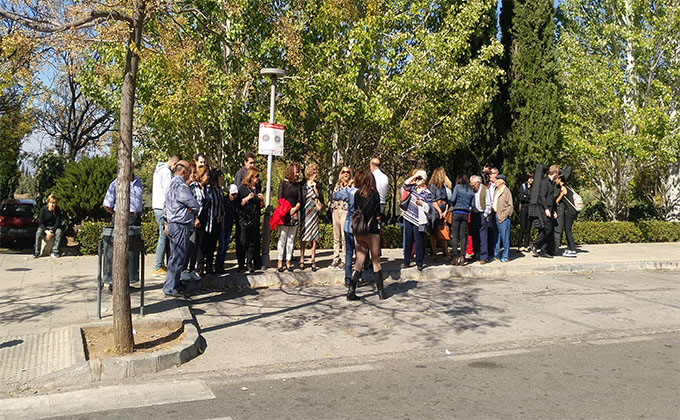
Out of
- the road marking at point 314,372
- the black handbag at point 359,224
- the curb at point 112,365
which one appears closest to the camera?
the curb at point 112,365

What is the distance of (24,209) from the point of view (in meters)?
17.7

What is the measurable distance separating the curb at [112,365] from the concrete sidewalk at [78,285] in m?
0.04

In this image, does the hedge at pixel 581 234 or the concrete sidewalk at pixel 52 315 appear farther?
the hedge at pixel 581 234

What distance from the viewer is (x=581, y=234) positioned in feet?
60.6

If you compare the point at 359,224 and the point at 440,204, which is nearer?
the point at 359,224

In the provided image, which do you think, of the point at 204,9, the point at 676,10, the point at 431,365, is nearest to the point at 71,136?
the point at 204,9

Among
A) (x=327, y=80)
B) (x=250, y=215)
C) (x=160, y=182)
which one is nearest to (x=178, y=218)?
(x=160, y=182)

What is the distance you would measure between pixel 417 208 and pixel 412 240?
0.75 m

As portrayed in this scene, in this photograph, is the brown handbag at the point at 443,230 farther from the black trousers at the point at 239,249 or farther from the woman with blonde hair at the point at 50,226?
the woman with blonde hair at the point at 50,226

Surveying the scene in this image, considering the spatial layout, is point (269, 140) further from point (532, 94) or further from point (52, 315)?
point (532, 94)

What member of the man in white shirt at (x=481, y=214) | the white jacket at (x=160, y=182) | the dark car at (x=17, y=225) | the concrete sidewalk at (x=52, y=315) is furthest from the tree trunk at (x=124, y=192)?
the dark car at (x=17, y=225)

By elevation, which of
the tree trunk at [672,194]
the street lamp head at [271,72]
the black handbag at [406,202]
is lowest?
the black handbag at [406,202]

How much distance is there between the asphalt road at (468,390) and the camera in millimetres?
5004

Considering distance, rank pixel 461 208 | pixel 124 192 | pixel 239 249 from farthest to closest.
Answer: pixel 461 208 < pixel 239 249 < pixel 124 192
